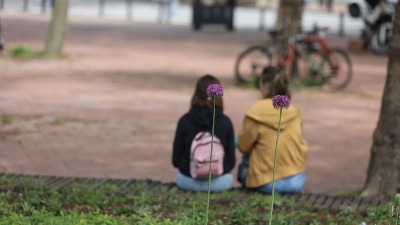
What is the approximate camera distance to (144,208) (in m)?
6.41

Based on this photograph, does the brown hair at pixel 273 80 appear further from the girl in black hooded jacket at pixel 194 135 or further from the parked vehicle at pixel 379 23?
the parked vehicle at pixel 379 23

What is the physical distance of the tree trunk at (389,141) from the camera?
7633 mm

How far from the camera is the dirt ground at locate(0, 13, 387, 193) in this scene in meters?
10.1

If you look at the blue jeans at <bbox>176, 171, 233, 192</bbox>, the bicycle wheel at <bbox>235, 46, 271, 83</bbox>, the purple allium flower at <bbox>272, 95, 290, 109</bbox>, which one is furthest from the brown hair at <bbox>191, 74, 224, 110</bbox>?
the bicycle wheel at <bbox>235, 46, 271, 83</bbox>

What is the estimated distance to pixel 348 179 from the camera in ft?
31.9

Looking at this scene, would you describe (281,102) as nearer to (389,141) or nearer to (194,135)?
(194,135)

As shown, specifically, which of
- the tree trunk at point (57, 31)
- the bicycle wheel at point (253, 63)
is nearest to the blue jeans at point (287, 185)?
the bicycle wheel at point (253, 63)

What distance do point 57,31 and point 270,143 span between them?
13.6 metres

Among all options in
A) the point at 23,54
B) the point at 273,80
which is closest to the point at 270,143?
the point at 273,80

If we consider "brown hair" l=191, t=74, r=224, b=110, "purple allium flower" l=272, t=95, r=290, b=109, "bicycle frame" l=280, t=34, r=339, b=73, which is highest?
"purple allium flower" l=272, t=95, r=290, b=109

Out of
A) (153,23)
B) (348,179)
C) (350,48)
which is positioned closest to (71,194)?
(348,179)

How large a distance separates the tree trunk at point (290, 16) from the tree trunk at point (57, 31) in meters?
4.22

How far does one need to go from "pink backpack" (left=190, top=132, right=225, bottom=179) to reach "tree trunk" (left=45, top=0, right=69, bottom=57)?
13.5 metres

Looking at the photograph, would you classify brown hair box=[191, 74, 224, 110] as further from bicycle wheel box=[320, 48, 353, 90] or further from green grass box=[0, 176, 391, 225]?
bicycle wheel box=[320, 48, 353, 90]
